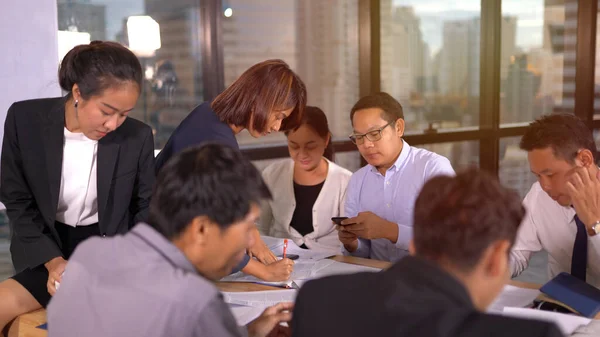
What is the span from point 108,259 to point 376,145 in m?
1.87

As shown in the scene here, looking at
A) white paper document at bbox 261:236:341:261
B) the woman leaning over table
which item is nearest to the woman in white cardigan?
white paper document at bbox 261:236:341:261

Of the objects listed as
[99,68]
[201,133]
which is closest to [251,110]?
[201,133]

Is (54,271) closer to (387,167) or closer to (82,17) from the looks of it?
(387,167)

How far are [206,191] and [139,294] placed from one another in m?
0.26

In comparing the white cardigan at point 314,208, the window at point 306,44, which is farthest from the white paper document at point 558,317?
the window at point 306,44

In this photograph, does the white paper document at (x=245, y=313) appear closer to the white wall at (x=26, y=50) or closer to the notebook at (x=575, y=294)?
the notebook at (x=575, y=294)

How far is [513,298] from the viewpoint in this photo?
2121mm

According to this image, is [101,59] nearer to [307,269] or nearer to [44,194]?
[44,194]

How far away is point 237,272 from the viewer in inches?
101

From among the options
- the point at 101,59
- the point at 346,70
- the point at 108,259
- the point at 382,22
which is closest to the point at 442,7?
the point at 382,22

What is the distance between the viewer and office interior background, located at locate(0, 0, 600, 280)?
13.2 feet

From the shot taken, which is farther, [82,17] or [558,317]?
[82,17]

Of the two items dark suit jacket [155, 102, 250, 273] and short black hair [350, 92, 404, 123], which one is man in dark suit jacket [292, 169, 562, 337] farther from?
short black hair [350, 92, 404, 123]

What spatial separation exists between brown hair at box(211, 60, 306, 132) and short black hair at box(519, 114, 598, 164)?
92 cm
